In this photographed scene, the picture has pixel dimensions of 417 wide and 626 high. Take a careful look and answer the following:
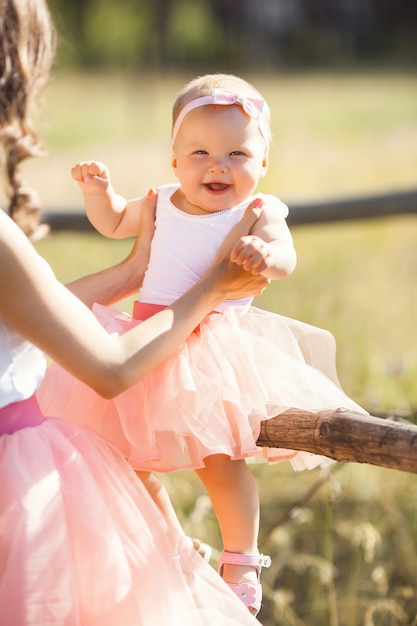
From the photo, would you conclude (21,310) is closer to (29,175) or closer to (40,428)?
(40,428)

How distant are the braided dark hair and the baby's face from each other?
905mm

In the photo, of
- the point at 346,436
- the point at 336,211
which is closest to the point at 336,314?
the point at 336,211

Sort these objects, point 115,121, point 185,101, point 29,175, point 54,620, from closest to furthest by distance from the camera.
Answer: point 54,620, point 185,101, point 29,175, point 115,121

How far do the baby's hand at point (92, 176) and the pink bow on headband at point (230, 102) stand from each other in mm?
169

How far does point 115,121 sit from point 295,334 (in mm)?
13506

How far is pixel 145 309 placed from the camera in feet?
5.70

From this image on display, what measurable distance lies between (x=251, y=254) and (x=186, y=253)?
0.22m

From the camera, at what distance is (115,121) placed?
14.9m

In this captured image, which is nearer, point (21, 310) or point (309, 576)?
point (21, 310)

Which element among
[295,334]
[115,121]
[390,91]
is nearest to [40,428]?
[295,334]

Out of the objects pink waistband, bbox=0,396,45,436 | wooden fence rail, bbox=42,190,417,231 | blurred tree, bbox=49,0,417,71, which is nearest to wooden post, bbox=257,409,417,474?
pink waistband, bbox=0,396,45,436

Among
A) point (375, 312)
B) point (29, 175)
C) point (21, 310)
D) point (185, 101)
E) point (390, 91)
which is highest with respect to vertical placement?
point (185, 101)

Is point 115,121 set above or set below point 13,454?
below

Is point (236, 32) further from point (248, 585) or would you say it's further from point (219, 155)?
point (248, 585)
